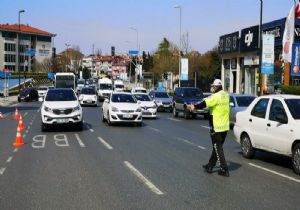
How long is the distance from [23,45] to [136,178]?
454ft

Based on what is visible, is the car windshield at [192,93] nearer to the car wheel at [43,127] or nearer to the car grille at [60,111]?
the car grille at [60,111]

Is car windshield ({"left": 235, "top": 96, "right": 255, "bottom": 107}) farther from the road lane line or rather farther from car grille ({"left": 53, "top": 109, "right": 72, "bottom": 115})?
the road lane line

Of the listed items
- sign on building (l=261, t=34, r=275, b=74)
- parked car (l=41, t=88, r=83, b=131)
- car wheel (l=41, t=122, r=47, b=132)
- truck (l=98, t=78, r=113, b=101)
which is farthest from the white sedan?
truck (l=98, t=78, r=113, b=101)

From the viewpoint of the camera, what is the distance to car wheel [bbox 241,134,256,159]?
40.6 ft

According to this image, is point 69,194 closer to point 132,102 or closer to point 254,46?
point 132,102

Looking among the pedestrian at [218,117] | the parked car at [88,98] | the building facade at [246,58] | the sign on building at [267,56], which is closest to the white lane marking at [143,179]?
the pedestrian at [218,117]

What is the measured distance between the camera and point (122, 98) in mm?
24406

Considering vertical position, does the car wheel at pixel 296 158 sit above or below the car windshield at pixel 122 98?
→ below

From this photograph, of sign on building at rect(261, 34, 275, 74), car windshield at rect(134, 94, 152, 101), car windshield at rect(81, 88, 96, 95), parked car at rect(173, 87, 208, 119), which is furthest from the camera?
car windshield at rect(81, 88, 96, 95)

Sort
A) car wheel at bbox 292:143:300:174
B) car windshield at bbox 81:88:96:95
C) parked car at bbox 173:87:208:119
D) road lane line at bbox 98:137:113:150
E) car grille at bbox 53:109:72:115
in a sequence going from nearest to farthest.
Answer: car wheel at bbox 292:143:300:174, road lane line at bbox 98:137:113:150, car grille at bbox 53:109:72:115, parked car at bbox 173:87:208:119, car windshield at bbox 81:88:96:95

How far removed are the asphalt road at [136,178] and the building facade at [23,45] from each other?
365 feet

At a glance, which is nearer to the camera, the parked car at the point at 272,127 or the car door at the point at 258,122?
the parked car at the point at 272,127

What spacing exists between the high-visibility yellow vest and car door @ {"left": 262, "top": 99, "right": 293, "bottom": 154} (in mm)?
1535

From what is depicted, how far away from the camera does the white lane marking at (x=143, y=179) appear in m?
8.48
